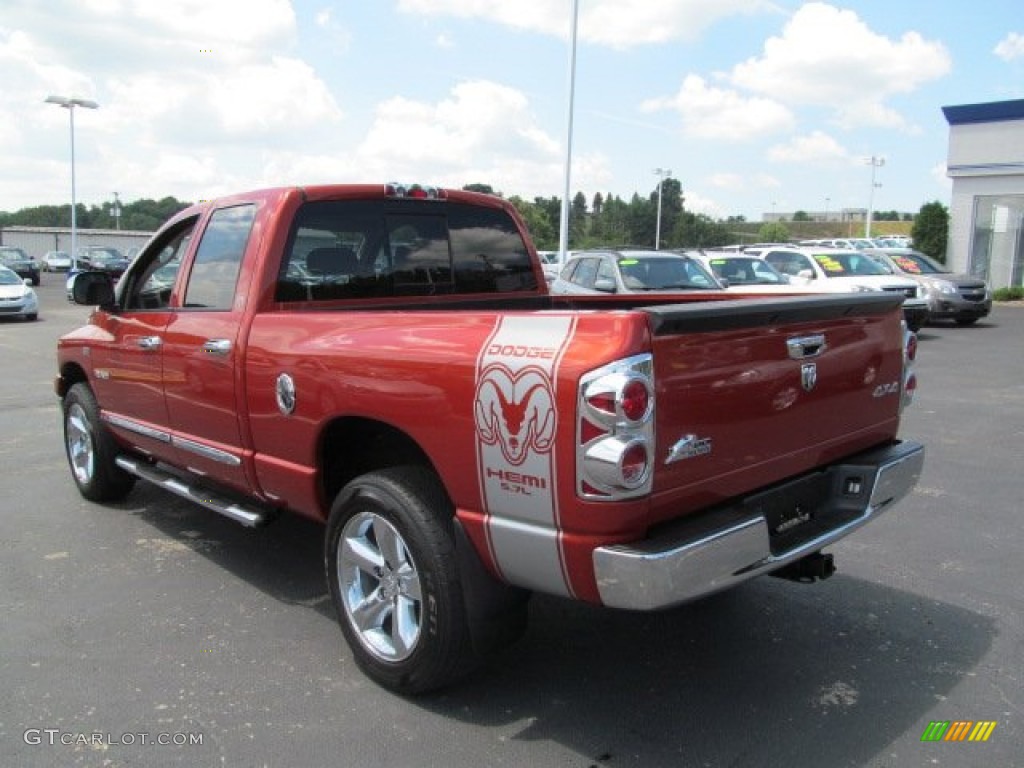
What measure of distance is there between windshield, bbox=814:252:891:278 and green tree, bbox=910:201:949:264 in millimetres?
16161

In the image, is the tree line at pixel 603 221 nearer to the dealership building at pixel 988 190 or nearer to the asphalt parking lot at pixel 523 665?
the dealership building at pixel 988 190

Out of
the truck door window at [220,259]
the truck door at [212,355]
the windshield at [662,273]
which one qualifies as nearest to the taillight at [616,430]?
the truck door at [212,355]

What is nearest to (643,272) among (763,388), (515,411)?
(763,388)

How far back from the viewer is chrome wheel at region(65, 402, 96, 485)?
18.7 feet

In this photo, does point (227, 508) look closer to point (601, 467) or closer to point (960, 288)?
point (601, 467)

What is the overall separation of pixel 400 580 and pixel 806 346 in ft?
5.73

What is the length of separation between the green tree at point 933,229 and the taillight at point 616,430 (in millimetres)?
32494

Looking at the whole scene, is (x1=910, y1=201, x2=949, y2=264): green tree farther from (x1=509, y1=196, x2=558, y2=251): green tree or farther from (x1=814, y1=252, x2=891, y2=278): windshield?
(x1=509, y1=196, x2=558, y2=251): green tree

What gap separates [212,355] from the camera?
4.11 m

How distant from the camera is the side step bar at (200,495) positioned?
4.08 meters

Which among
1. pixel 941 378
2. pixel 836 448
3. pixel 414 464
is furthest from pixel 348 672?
pixel 941 378

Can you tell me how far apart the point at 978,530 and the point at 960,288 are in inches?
582

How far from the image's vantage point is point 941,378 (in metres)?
11.3

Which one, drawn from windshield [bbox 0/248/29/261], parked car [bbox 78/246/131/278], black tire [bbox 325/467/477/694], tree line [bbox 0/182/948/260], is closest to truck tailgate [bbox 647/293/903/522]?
black tire [bbox 325/467/477/694]
